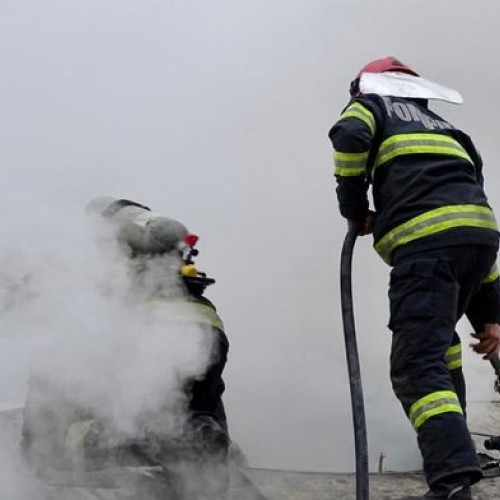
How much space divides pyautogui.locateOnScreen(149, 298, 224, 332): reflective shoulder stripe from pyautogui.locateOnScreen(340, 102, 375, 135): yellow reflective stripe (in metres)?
0.70

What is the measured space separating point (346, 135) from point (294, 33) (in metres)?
2.81

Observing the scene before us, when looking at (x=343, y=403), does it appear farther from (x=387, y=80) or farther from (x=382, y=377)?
(x=387, y=80)

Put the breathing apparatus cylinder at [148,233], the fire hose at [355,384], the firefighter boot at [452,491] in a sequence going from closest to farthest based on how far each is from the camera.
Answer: the firefighter boot at [452,491], the fire hose at [355,384], the breathing apparatus cylinder at [148,233]

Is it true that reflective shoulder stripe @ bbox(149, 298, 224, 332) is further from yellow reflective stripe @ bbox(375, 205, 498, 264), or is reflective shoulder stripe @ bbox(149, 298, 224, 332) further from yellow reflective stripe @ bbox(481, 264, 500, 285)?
yellow reflective stripe @ bbox(481, 264, 500, 285)

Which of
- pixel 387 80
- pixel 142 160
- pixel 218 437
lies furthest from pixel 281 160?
pixel 218 437

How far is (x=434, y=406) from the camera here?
6.82 feet

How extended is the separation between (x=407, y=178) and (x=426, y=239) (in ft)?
0.65

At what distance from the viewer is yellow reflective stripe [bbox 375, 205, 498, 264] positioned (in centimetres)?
223

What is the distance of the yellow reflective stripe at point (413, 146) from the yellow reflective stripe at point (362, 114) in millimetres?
69

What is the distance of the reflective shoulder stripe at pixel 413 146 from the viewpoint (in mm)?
2334

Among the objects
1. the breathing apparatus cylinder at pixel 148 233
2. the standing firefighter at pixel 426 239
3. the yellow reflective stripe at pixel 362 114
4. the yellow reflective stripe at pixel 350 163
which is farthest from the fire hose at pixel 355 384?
the breathing apparatus cylinder at pixel 148 233

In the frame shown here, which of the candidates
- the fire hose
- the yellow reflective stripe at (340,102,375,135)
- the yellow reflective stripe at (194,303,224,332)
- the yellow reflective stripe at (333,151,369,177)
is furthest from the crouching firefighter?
the yellow reflective stripe at (340,102,375,135)

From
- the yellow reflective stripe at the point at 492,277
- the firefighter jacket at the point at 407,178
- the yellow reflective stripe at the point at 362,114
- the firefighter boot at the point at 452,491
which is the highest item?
the yellow reflective stripe at the point at 362,114

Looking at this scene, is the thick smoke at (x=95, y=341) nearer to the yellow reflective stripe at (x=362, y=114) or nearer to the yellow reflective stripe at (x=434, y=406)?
the yellow reflective stripe at (x=434, y=406)
